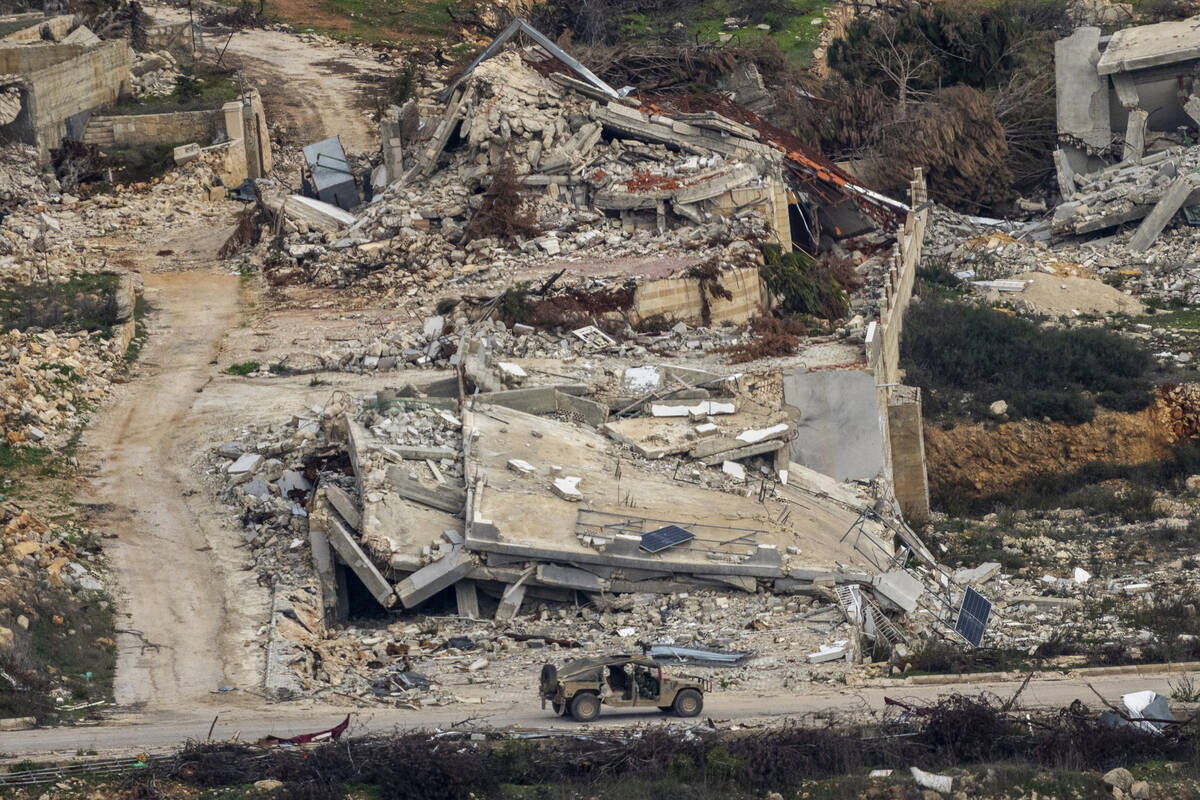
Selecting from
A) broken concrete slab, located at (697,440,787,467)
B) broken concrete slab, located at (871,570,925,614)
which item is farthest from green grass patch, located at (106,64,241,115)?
broken concrete slab, located at (871,570,925,614)

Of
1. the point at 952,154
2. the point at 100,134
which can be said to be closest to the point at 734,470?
the point at 952,154

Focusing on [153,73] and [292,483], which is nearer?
[292,483]

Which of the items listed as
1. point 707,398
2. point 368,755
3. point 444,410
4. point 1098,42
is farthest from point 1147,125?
point 368,755

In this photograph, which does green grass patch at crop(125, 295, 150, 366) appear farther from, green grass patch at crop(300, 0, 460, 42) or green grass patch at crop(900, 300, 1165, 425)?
green grass patch at crop(300, 0, 460, 42)

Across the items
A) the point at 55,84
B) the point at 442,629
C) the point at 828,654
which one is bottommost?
the point at 442,629

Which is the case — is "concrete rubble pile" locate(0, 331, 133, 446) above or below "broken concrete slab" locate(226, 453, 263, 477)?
above

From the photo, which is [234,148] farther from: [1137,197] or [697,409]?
[1137,197]

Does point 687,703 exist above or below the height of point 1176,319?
above

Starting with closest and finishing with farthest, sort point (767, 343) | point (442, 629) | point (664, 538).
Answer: point (442, 629), point (664, 538), point (767, 343)

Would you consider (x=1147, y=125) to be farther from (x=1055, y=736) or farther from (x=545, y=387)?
(x=1055, y=736)
